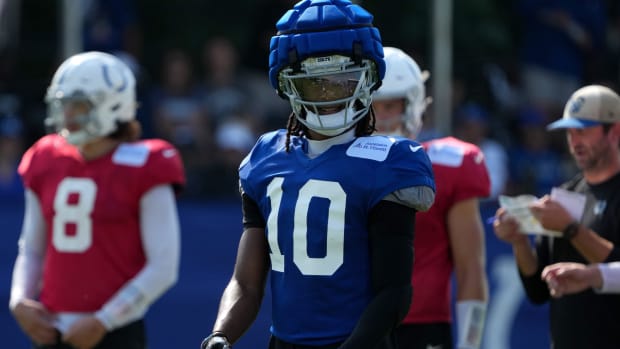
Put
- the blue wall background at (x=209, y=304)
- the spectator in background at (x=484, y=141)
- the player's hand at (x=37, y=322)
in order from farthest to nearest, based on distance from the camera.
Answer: the spectator in background at (x=484, y=141) < the blue wall background at (x=209, y=304) < the player's hand at (x=37, y=322)

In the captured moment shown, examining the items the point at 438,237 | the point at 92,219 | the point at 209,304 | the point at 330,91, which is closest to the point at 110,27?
→ the point at 209,304

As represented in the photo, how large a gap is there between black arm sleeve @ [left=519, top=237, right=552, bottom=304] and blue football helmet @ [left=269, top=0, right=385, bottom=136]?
1.60 m

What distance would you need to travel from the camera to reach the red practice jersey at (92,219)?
497 cm

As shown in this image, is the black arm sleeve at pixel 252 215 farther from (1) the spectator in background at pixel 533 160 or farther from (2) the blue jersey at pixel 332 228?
(1) the spectator in background at pixel 533 160

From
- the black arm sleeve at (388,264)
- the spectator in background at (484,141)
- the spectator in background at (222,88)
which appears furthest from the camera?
the spectator in background at (222,88)

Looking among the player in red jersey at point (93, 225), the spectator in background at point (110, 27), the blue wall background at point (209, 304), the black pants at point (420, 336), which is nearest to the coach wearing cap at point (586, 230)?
the black pants at point (420, 336)

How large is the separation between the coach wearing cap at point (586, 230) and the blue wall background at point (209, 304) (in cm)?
290

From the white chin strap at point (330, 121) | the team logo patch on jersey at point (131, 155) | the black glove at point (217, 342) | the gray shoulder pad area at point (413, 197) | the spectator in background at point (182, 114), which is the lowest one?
the spectator in background at point (182, 114)

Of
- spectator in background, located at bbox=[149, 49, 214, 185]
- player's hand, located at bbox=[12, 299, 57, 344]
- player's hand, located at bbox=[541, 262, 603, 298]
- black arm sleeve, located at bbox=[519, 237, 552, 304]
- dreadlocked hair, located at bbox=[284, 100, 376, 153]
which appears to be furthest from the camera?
spectator in background, located at bbox=[149, 49, 214, 185]

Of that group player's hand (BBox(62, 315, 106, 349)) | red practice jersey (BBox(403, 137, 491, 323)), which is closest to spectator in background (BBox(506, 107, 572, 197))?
red practice jersey (BBox(403, 137, 491, 323))

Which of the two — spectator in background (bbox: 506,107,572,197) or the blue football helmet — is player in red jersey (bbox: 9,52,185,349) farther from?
spectator in background (bbox: 506,107,572,197)

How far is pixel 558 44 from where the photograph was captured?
9414 mm

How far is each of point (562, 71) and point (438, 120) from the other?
5.23 ft

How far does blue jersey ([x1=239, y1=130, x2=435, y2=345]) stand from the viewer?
11.0 ft
